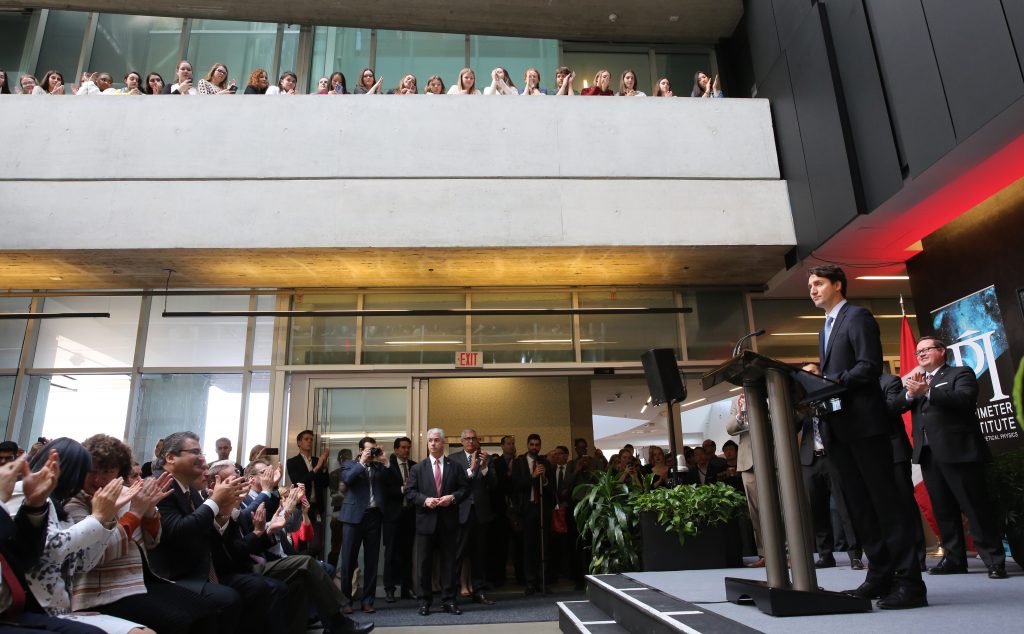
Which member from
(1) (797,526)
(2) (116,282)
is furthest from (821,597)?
(2) (116,282)

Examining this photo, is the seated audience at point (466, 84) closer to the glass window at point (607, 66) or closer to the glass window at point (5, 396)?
the glass window at point (607, 66)

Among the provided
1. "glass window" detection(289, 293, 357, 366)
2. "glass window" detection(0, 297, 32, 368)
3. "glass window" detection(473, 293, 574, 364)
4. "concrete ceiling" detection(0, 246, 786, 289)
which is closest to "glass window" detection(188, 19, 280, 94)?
"concrete ceiling" detection(0, 246, 786, 289)

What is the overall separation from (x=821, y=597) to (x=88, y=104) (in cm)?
800

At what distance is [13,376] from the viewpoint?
7711 millimetres

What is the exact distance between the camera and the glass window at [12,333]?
7777mm

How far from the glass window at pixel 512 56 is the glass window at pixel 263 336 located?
13.0ft

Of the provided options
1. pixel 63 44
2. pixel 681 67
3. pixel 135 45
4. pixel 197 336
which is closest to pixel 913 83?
pixel 681 67

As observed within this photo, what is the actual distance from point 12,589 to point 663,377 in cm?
409

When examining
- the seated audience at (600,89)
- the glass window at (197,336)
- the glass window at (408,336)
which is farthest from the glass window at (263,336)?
the seated audience at (600,89)

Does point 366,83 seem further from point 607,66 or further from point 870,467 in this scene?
point 870,467

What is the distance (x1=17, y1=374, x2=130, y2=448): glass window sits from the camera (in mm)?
7586

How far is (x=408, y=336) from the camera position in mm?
7969

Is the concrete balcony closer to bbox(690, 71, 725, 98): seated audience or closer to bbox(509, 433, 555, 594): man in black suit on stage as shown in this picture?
bbox(690, 71, 725, 98): seated audience

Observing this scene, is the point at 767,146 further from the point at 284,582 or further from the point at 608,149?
the point at 284,582
